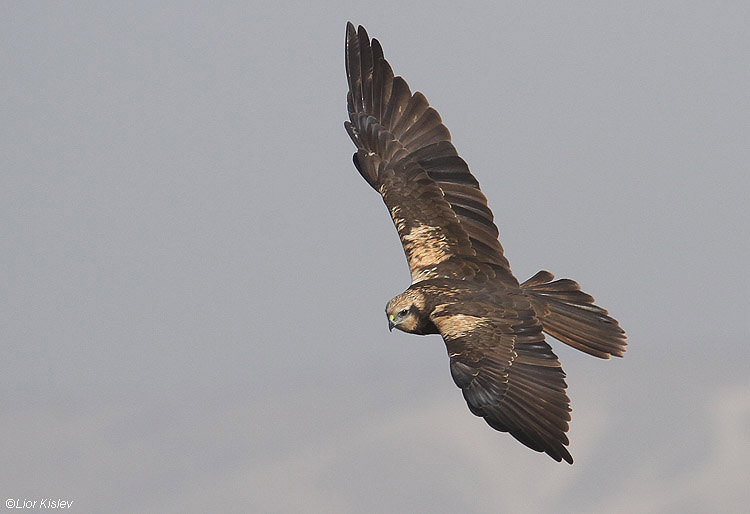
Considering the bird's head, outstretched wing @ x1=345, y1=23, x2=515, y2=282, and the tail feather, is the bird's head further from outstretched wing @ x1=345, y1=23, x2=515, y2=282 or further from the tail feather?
the tail feather

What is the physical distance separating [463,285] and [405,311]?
96 centimetres

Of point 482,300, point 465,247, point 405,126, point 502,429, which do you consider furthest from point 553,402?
point 405,126

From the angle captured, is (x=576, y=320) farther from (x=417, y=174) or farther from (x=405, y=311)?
(x=417, y=174)

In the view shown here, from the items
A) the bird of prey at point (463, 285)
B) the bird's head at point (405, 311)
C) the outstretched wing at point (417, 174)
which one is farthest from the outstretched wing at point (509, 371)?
the outstretched wing at point (417, 174)

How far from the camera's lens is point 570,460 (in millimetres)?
13719

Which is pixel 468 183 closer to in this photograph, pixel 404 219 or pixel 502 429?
pixel 404 219

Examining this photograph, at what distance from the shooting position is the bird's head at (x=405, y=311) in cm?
1573

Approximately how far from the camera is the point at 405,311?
15.8 m

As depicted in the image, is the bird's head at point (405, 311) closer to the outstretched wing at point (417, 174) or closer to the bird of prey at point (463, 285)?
the bird of prey at point (463, 285)

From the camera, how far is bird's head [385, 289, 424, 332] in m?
15.7

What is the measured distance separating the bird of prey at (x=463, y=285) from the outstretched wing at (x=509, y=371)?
1 cm

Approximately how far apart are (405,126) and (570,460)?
A: 615cm

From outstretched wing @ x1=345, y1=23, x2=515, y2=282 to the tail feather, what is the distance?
0.71m

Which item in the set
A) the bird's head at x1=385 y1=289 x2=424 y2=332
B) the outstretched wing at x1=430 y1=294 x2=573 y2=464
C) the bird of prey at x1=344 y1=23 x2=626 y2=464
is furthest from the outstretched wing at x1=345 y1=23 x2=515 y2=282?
the outstretched wing at x1=430 y1=294 x2=573 y2=464
